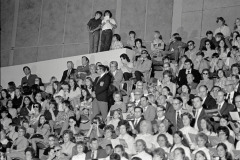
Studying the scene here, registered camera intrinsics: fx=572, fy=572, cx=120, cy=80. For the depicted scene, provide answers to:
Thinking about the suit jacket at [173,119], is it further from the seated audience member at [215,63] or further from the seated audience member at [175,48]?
the seated audience member at [175,48]

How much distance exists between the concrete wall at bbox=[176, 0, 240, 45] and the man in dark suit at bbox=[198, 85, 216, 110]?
468cm

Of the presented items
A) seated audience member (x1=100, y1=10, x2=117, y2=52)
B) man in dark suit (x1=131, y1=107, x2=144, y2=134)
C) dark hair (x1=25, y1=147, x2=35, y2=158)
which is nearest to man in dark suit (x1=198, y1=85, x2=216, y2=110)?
man in dark suit (x1=131, y1=107, x2=144, y2=134)

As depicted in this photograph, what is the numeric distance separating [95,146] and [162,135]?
1224mm

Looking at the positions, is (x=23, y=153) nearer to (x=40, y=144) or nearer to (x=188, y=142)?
(x=40, y=144)

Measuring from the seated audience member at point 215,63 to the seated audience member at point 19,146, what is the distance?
4.10m

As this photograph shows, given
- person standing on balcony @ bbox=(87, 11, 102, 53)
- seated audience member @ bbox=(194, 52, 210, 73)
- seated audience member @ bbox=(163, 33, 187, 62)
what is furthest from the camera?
person standing on balcony @ bbox=(87, 11, 102, 53)

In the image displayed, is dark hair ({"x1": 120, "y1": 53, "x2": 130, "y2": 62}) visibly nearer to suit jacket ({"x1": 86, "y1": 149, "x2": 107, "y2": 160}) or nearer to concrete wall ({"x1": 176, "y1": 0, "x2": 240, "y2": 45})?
concrete wall ({"x1": 176, "y1": 0, "x2": 240, "y2": 45})

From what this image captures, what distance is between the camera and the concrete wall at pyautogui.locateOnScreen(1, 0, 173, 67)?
16.5 meters

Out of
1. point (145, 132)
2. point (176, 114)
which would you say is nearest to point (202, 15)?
point (176, 114)

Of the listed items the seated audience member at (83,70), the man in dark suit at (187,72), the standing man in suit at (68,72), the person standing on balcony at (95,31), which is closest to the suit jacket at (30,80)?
the standing man in suit at (68,72)

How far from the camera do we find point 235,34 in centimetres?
1260

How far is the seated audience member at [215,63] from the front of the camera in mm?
11766

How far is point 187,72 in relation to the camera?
38.4 feet

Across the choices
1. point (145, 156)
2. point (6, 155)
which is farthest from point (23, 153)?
point (145, 156)
